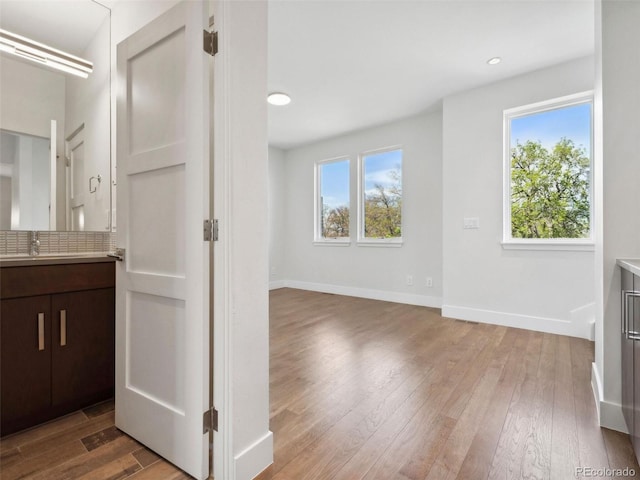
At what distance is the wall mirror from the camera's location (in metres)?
1.80

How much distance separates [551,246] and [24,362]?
4.16 meters

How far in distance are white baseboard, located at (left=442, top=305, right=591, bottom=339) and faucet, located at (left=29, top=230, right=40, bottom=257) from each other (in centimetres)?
382

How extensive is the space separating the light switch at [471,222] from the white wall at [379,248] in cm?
69

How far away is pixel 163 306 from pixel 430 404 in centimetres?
155

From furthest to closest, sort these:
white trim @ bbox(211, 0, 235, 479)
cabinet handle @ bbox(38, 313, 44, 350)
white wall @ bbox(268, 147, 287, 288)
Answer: white wall @ bbox(268, 147, 287, 288), cabinet handle @ bbox(38, 313, 44, 350), white trim @ bbox(211, 0, 235, 479)

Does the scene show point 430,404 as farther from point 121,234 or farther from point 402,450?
point 121,234

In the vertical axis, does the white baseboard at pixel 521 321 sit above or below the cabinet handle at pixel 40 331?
below

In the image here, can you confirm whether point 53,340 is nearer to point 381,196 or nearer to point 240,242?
point 240,242

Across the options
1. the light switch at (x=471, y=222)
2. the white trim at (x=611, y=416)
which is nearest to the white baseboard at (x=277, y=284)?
the light switch at (x=471, y=222)

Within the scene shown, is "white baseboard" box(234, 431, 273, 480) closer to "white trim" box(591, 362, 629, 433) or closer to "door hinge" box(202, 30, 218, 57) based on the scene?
"door hinge" box(202, 30, 218, 57)

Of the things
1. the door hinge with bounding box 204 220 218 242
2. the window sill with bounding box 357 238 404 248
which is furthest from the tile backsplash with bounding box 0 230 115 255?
the window sill with bounding box 357 238 404 248

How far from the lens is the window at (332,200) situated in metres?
5.41

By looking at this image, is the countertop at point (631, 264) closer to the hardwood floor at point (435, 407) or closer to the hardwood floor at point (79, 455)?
the hardwood floor at point (435, 407)

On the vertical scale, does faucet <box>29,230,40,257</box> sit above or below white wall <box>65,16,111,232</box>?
below
